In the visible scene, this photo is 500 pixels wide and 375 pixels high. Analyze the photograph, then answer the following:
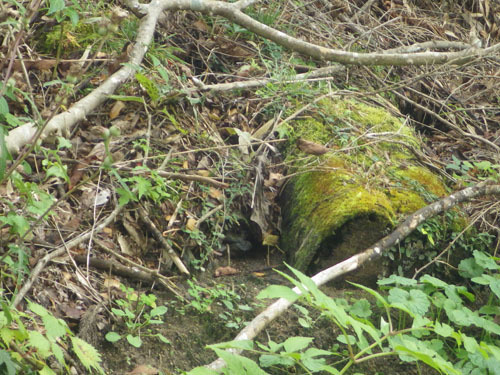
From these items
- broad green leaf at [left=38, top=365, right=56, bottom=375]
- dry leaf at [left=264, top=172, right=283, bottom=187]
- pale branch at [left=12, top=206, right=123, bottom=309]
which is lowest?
broad green leaf at [left=38, top=365, right=56, bottom=375]

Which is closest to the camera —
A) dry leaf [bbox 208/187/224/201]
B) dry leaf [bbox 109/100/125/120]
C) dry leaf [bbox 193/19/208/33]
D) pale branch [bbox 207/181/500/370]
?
pale branch [bbox 207/181/500/370]

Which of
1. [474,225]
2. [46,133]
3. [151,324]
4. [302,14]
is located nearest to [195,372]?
[151,324]

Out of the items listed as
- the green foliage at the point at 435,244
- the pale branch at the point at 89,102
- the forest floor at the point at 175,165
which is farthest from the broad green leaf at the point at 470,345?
the pale branch at the point at 89,102

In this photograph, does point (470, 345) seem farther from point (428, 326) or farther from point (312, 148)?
point (312, 148)

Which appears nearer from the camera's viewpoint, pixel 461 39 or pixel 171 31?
pixel 171 31

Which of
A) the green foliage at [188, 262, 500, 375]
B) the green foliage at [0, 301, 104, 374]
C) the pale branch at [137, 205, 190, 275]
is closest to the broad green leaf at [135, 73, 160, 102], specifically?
the pale branch at [137, 205, 190, 275]

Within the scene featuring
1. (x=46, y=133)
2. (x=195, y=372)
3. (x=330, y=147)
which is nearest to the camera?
(x=195, y=372)

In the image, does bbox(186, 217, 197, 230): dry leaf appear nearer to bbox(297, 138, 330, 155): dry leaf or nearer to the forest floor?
the forest floor

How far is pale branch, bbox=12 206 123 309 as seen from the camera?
2222 mm

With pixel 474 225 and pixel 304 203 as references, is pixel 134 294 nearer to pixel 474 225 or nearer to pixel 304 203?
pixel 304 203

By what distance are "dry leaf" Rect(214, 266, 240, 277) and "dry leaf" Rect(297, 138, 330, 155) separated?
906 mm

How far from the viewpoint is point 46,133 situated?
2602 mm

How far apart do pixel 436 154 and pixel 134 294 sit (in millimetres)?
2612

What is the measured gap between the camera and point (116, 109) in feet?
11.2
